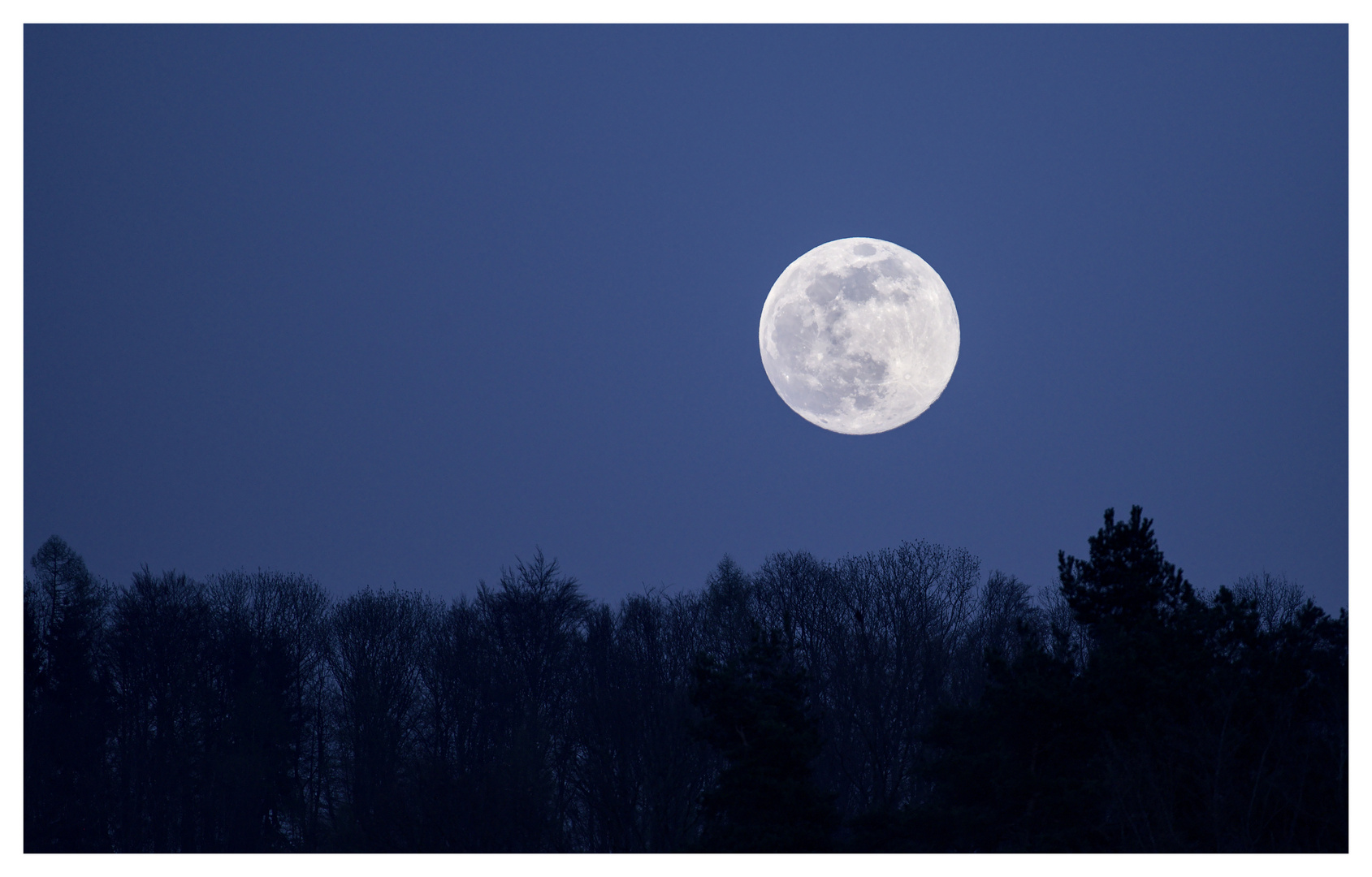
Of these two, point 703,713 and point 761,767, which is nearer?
point 761,767

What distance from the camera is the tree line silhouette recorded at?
883 inches

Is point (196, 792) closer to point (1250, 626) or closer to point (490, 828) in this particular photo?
point (490, 828)

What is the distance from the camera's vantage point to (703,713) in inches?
1035

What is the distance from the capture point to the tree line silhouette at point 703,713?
73.6ft

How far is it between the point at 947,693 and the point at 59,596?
39500mm

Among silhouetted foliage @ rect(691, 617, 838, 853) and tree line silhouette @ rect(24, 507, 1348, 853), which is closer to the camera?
tree line silhouette @ rect(24, 507, 1348, 853)

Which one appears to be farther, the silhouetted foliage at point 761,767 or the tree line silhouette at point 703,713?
the silhouetted foliage at point 761,767

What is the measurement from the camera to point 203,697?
47.6 m

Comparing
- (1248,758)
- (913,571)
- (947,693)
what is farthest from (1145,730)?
(913,571)

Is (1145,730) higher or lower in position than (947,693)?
lower

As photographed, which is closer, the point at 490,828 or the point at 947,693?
the point at 490,828

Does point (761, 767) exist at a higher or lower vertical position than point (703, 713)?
lower

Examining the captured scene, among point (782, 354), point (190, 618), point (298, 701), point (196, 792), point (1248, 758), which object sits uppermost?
point (782, 354)

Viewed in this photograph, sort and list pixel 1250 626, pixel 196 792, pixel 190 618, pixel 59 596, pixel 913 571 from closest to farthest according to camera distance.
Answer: pixel 1250 626, pixel 196 792, pixel 59 596, pixel 190 618, pixel 913 571
